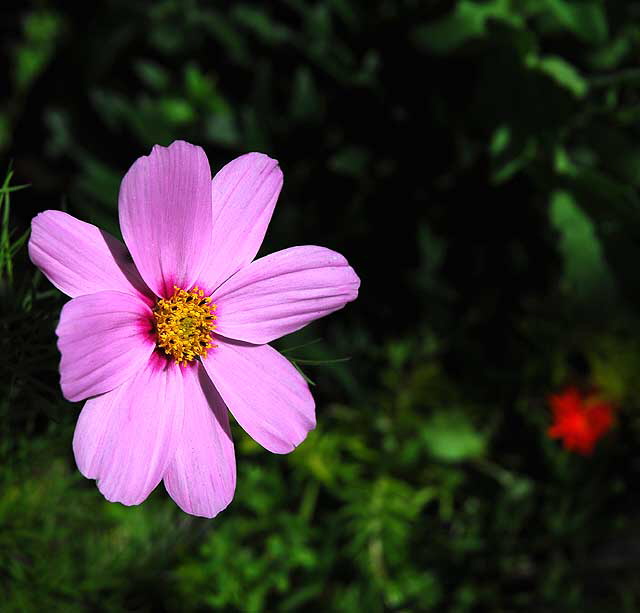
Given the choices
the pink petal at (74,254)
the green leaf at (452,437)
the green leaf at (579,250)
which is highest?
the pink petal at (74,254)

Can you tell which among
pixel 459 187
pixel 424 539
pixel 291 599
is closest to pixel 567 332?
pixel 459 187

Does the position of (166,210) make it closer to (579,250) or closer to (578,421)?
(579,250)

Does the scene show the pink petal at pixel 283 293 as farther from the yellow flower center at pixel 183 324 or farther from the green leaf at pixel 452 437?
the green leaf at pixel 452 437

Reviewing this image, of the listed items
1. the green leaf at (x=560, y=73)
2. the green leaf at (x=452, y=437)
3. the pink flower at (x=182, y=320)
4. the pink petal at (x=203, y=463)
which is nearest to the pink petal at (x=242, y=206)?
the pink flower at (x=182, y=320)

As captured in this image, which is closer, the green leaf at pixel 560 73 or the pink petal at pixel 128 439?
the pink petal at pixel 128 439

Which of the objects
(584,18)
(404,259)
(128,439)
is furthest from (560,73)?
(128,439)

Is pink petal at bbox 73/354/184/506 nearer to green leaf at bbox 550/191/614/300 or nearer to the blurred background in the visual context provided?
the blurred background
